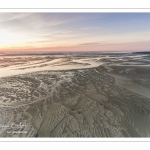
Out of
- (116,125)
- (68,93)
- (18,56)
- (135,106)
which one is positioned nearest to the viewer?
(116,125)

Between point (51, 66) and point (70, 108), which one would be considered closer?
point (70, 108)

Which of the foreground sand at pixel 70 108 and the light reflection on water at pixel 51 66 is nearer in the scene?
the foreground sand at pixel 70 108

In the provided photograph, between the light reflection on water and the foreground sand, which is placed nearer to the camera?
the foreground sand

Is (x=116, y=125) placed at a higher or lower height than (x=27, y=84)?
lower

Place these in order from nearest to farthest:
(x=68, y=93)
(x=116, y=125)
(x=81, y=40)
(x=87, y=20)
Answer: (x=116, y=125)
(x=68, y=93)
(x=87, y=20)
(x=81, y=40)

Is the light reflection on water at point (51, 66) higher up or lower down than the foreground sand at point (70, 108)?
higher up

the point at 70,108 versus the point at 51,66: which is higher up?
the point at 51,66

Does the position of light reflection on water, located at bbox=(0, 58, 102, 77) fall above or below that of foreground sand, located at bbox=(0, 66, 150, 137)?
above
